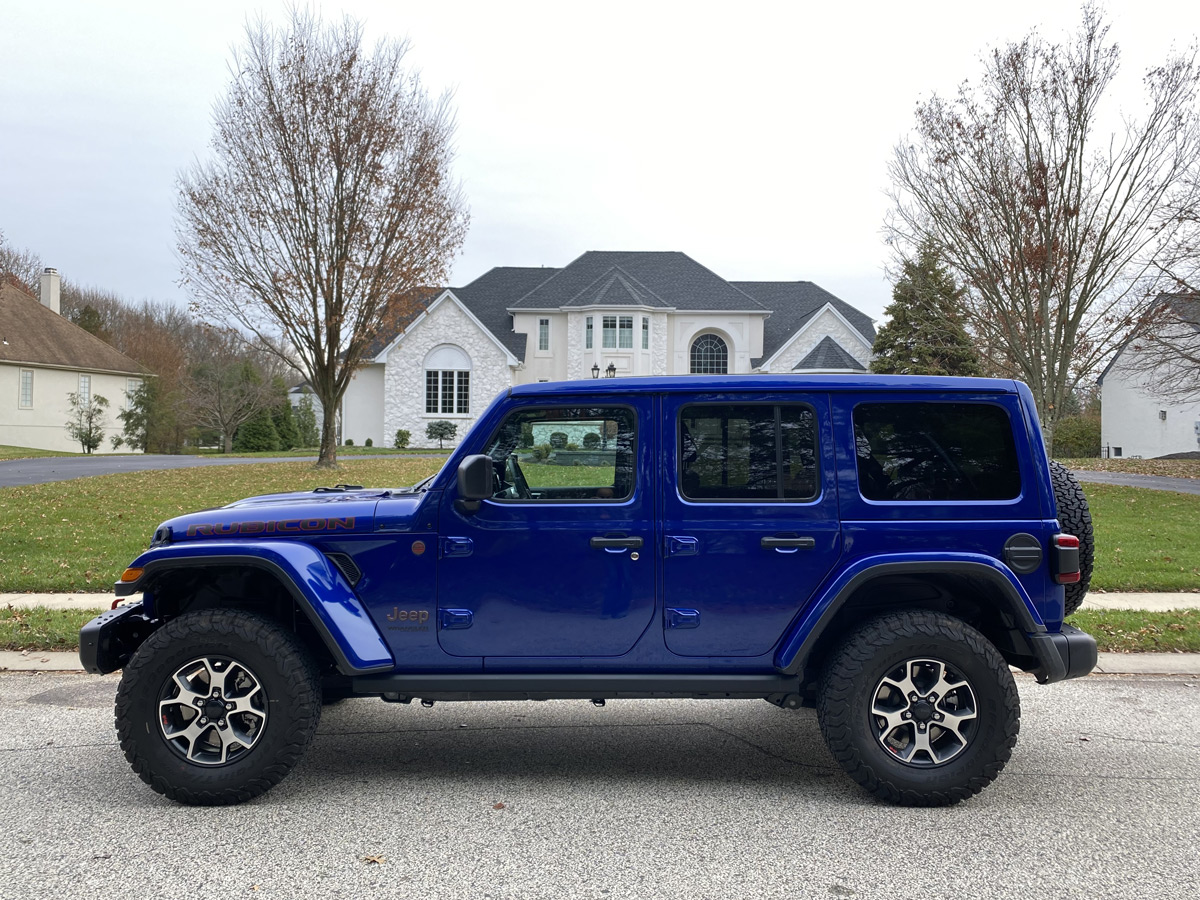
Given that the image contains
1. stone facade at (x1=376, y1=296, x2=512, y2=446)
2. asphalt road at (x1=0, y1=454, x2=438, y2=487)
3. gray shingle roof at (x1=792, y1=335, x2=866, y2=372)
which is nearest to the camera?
asphalt road at (x1=0, y1=454, x2=438, y2=487)

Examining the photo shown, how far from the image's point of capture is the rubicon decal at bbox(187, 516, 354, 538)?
4.26 meters

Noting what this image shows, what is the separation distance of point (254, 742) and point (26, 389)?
161 ft

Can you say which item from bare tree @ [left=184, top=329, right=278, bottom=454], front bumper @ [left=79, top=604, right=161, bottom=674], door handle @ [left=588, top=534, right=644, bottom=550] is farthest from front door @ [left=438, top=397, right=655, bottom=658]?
bare tree @ [left=184, top=329, right=278, bottom=454]

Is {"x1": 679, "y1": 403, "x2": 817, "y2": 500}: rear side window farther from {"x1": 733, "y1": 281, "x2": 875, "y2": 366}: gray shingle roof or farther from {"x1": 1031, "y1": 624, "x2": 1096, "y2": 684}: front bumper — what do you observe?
{"x1": 733, "y1": 281, "x2": 875, "y2": 366}: gray shingle roof

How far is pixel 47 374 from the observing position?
4584cm

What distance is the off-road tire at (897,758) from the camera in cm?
410

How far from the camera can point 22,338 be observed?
148 ft

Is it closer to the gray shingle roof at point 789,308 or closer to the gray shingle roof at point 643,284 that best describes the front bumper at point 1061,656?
the gray shingle roof at point 643,284

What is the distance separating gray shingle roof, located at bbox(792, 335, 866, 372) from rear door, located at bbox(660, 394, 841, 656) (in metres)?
38.7

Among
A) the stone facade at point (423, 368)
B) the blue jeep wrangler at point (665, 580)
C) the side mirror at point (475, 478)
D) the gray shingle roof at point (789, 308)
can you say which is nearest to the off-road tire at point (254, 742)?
the blue jeep wrangler at point (665, 580)

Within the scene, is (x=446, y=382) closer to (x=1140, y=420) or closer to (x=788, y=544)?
(x=1140, y=420)

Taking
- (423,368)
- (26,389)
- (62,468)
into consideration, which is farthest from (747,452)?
(26,389)

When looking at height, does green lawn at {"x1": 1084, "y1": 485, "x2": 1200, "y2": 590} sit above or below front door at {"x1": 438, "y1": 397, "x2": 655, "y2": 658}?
below

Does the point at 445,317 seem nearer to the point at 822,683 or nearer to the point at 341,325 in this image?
the point at 341,325
